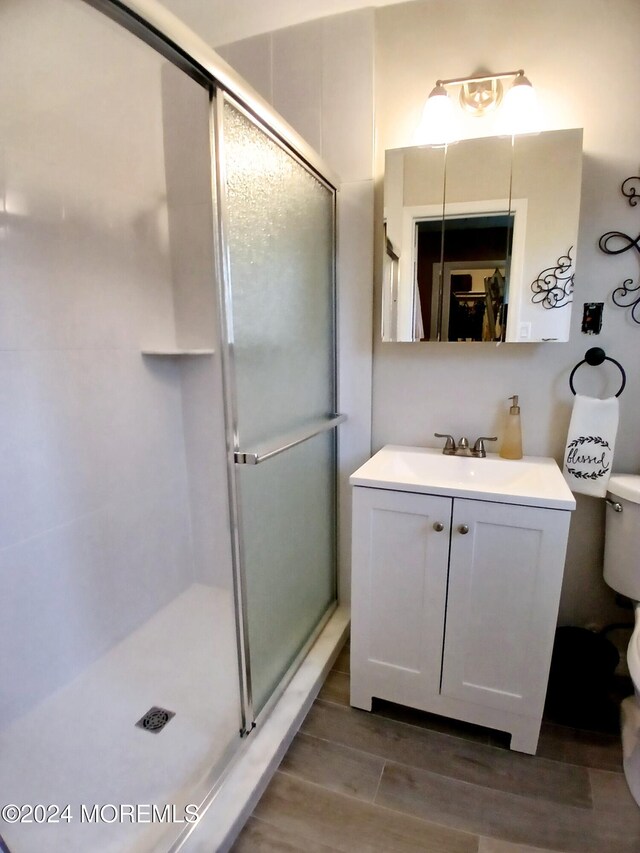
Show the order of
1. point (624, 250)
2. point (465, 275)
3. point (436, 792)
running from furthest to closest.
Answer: point (465, 275) → point (624, 250) → point (436, 792)

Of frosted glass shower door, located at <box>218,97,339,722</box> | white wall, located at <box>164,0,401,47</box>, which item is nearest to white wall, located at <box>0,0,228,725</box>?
white wall, located at <box>164,0,401,47</box>

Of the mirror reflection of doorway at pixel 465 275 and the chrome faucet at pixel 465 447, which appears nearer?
the mirror reflection of doorway at pixel 465 275

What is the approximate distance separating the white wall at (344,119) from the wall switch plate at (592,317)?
768 mm

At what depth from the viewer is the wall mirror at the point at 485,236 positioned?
1.45m

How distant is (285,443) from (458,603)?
2.39ft

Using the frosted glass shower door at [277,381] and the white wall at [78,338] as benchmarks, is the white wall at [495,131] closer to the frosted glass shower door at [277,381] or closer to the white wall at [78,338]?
the frosted glass shower door at [277,381]

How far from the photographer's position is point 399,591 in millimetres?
1404

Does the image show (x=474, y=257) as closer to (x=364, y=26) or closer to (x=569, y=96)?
(x=569, y=96)

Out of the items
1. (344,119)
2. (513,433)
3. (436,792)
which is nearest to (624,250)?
(513,433)

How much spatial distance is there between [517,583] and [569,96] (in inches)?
62.3

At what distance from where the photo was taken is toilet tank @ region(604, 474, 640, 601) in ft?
4.59

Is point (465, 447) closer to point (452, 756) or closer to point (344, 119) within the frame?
point (452, 756)

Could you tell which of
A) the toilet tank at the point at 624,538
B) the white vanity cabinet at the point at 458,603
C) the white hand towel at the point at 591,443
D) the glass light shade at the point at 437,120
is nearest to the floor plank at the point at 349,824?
the white vanity cabinet at the point at 458,603

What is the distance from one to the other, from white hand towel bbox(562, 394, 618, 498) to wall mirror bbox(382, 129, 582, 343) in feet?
0.86
